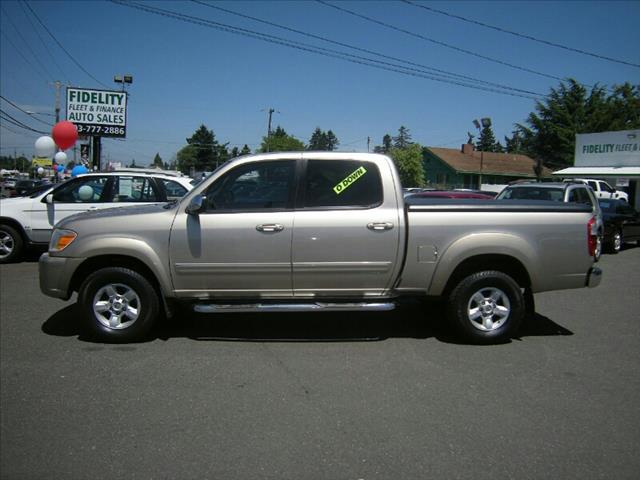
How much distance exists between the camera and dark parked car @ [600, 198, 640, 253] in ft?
45.6

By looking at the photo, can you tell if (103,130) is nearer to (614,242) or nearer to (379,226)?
(379,226)

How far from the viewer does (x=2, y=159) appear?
6152 inches

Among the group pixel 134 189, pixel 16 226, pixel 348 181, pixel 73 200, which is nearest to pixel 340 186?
pixel 348 181

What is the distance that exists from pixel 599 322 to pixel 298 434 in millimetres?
4830

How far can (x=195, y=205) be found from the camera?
5254 millimetres

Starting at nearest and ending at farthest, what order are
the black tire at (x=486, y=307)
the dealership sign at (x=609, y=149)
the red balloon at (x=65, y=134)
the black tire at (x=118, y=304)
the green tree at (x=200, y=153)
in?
the black tire at (x=118, y=304), the black tire at (x=486, y=307), the red balloon at (x=65, y=134), the dealership sign at (x=609, y=149), the green tree at (x=200, y=153)

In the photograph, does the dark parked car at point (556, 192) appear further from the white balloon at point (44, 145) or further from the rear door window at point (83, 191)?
the white balloon at point (44, 145)

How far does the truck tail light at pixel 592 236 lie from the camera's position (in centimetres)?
554

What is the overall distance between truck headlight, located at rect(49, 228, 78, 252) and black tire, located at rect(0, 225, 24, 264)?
5.73 metres

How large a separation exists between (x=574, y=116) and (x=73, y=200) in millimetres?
44895

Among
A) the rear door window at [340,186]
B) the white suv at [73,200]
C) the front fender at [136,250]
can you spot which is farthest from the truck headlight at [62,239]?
the white suv at [73,200]

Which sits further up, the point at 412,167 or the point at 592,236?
the point at 412,167

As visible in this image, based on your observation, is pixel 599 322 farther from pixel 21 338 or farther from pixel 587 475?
pixel 21 338

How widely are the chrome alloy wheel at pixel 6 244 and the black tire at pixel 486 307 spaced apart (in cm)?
886
